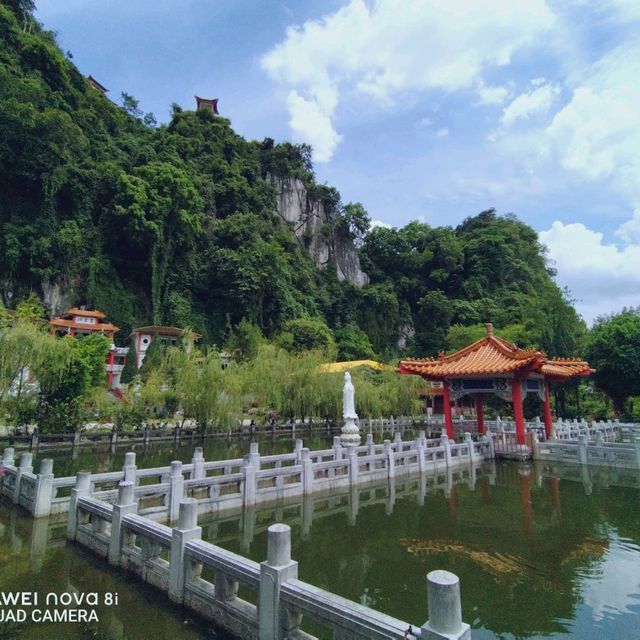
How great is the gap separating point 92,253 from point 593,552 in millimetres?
37005

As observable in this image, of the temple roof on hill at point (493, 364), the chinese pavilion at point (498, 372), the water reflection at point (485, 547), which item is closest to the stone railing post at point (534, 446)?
the chinese pavilion at point (498, 372)

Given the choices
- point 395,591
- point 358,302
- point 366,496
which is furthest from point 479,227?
point 395,591

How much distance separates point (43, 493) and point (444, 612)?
7539 millimetres

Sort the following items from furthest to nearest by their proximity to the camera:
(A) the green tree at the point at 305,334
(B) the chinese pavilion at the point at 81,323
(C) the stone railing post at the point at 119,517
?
(A) the green tree at the point at 305,334
(B) the chinese pavilion at the point at 81,323
(C) the stone railing post at the point at 119,517

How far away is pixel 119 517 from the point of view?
5605mm

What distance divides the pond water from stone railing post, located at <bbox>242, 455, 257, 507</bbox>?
9.3 inches

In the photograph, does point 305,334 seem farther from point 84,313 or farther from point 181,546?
point 181,546

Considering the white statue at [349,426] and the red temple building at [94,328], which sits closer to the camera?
the white statue at [349,426]

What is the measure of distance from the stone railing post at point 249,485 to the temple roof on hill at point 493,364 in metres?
8.42

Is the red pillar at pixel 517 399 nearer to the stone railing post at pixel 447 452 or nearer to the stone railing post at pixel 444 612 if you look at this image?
the stone railing post at pixel 447 452

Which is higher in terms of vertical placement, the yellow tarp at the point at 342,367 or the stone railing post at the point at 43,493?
the yellow tarp at the point at 342,367

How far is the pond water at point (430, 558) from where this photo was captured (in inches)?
173

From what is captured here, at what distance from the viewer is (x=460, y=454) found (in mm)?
13844

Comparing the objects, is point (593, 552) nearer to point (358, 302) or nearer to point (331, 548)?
point (331, 548)
